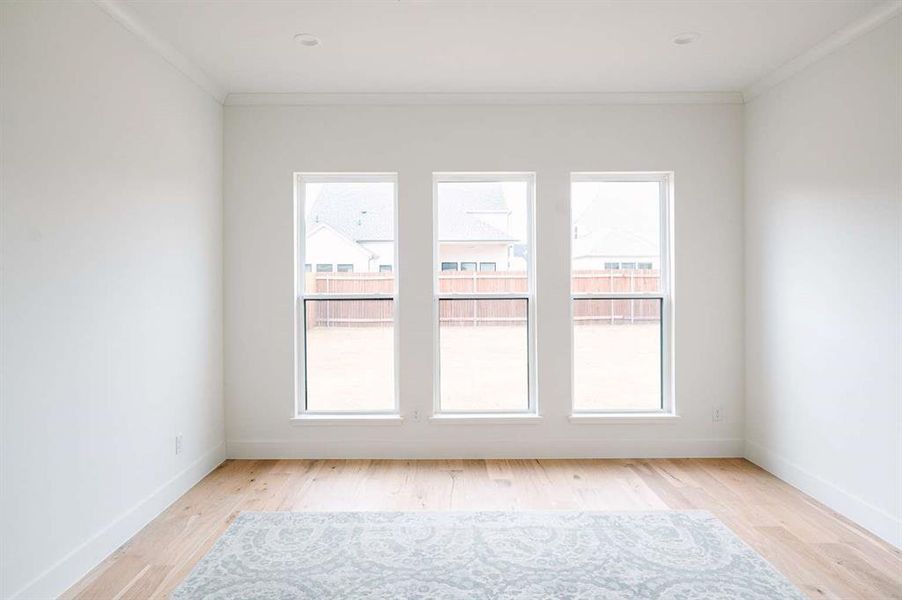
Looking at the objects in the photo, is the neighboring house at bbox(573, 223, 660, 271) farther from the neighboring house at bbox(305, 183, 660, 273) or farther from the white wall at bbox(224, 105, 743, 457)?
the white wall at bbox(224, 105, 743, 457)

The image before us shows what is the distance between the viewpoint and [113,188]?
289cm

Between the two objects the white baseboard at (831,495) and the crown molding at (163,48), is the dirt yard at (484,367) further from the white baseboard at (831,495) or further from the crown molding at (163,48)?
the crown molding at (163,48)

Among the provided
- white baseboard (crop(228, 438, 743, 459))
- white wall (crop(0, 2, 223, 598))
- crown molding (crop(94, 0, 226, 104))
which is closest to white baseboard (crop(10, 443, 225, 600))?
white wall (crop(0, 2, 223, 598))

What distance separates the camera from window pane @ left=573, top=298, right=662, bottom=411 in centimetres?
442

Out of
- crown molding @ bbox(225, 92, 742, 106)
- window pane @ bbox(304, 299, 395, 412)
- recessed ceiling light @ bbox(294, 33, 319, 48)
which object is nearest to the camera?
recessed ceiling light @ bbox(294, 33, 319, 48)

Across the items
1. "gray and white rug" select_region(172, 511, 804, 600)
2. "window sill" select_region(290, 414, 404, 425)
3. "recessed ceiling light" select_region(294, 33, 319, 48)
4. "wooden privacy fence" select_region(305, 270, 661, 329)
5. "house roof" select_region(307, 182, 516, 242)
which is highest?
"recessed ceiling light" select_region(294, 33, 319, 48)

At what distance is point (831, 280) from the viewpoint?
3.38m

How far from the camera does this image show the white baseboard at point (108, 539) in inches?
93.2

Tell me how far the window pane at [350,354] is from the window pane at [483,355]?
45 centimetres

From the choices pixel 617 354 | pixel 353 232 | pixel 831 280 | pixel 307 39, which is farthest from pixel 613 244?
pixel 307 39

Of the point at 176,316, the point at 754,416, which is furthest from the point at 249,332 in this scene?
the point at 754,416

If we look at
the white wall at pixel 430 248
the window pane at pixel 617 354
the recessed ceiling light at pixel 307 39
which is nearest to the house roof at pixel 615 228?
the white wall at pixel 430 248

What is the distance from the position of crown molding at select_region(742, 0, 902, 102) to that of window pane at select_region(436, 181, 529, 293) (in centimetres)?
181

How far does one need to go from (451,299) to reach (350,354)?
3.00ft
